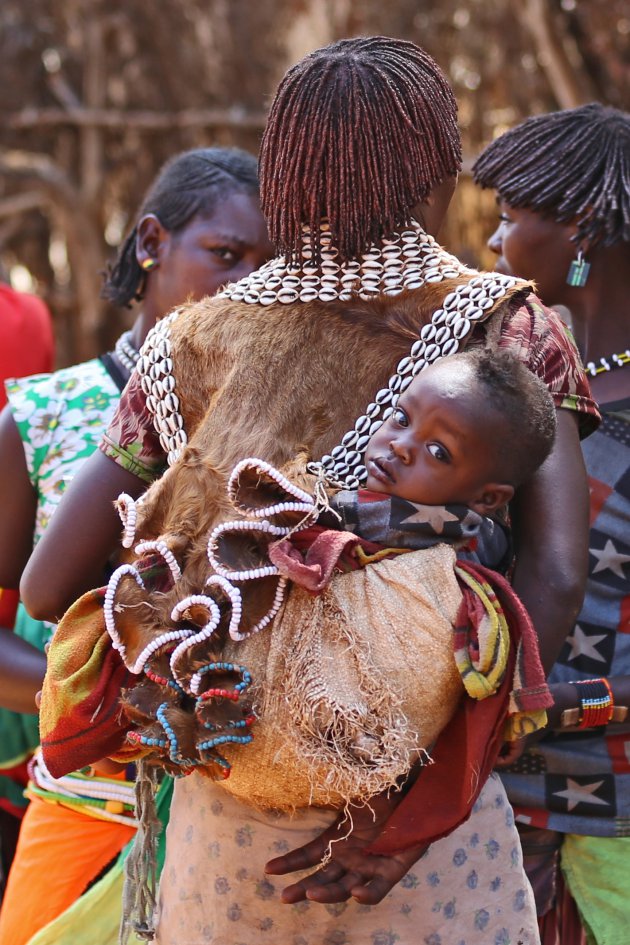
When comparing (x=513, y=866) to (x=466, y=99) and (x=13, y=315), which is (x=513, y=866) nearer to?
(x=13, y=315)

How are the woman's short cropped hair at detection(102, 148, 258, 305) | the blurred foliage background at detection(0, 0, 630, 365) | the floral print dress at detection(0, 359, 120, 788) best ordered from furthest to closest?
the blurred foliage background at detection(0, 0, 630, 365) → the woman's short cropped hair at detection(102, 148, 258, 305) → the floral print dress at detection(0, 359, 120, 788)

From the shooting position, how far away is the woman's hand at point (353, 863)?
1.75 meters

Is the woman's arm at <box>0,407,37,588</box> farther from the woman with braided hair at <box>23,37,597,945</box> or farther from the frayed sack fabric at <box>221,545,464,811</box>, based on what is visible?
the frayed sack fabric at <box>221,545,464,811</box>

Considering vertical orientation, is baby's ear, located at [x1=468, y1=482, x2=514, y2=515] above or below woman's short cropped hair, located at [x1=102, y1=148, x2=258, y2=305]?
below

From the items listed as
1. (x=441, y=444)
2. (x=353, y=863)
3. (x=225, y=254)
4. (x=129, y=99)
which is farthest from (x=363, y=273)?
(x=129, y=99)

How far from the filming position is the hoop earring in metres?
2.80

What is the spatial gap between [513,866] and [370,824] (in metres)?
0.30

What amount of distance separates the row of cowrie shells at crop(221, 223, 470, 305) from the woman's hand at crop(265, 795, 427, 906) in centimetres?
76

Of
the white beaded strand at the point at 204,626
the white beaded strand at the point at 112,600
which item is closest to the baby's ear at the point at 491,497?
the white beaded strand at the point at 204,626

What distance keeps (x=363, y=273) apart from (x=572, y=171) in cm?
114

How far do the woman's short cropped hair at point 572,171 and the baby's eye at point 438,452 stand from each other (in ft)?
4.23

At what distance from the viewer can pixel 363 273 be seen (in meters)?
1.86

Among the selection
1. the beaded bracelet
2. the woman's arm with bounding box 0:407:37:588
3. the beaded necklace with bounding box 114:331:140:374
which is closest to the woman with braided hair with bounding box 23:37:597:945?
the beaded bracelet

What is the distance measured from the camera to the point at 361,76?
6.08ft
